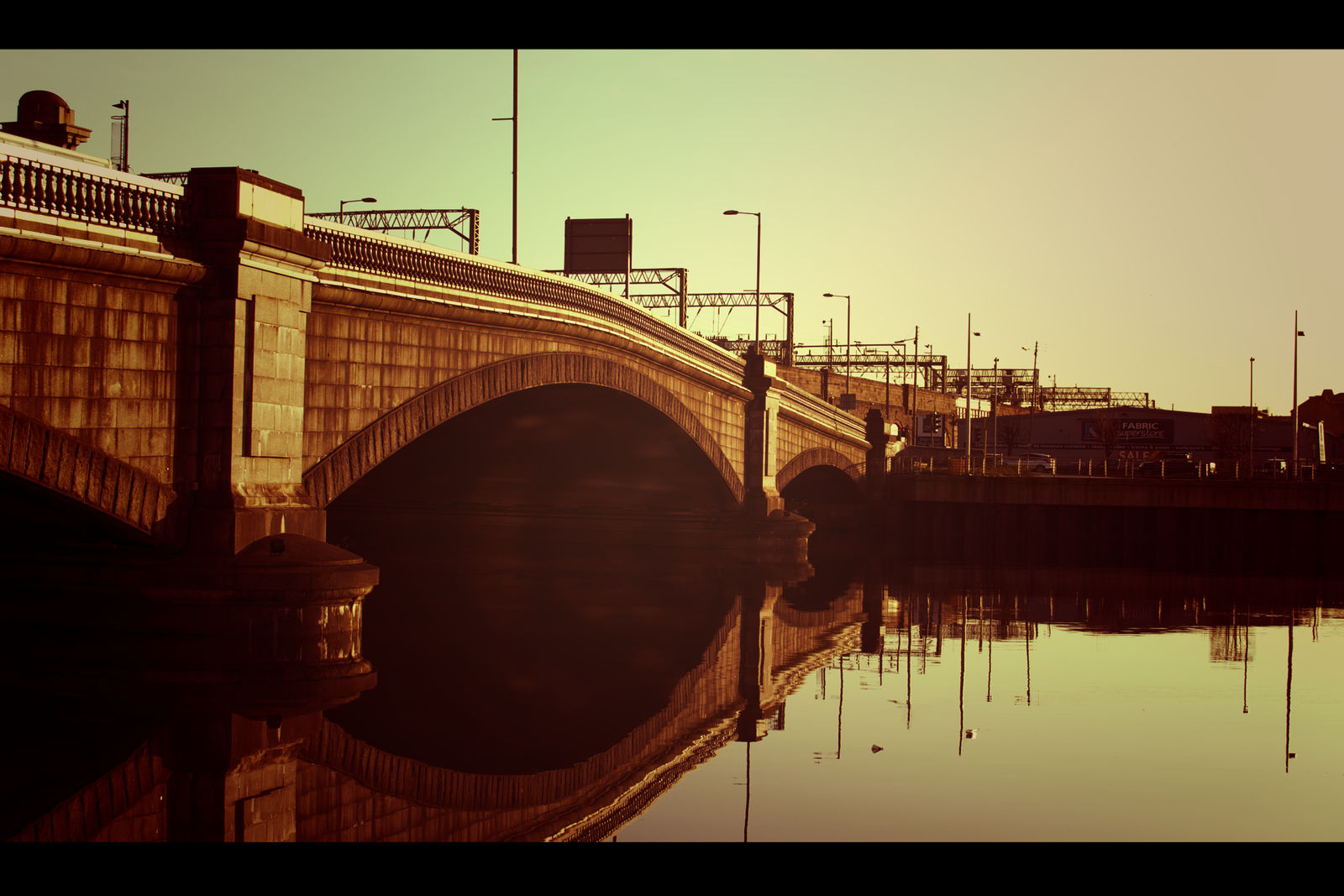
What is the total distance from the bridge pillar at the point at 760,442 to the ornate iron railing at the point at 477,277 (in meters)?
9.31

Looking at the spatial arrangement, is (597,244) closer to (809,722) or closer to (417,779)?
(809,722)

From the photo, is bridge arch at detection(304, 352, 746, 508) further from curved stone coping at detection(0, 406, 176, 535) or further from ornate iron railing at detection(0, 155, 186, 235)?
ornate iron railing at detection(0, 155, 186, 235)

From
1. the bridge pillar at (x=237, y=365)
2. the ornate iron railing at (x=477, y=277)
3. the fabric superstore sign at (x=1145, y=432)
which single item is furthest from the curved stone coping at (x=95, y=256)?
the fabric superstore sign at (x=1145, y=432)

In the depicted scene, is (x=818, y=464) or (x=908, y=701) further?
(x=818, y=464)

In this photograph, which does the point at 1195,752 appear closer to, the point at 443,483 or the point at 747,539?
the point at 747,539

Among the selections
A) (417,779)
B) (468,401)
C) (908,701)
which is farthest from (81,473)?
(908,701)

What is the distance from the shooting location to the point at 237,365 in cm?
2030

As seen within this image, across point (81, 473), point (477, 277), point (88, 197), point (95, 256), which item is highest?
point (477, 277)

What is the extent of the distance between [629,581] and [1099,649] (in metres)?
16.0

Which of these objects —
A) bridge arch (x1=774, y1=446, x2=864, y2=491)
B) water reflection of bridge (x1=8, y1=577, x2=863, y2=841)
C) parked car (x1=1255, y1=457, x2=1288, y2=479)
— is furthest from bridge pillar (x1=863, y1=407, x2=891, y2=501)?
water reflection of bridge (x1=8, y1=577, x2=863, y2=841)

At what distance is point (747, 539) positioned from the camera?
47344 mm

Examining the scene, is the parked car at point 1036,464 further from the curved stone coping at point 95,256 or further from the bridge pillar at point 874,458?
the curved stone coping at point 95,256

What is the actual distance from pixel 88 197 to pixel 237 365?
10.6 ft
